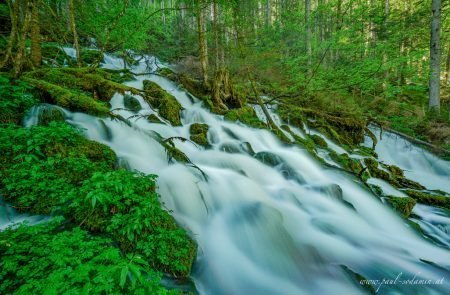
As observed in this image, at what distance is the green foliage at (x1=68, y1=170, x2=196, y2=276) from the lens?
99.9 inches

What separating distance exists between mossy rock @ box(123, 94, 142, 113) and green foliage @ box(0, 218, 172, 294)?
17.7 feet

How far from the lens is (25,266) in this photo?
181 centimetres

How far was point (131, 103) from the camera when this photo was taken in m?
7.29

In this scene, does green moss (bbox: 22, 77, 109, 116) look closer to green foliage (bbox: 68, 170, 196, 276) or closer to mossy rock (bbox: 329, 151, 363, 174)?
green foliage (bbox: 68, 170, 196, 276)

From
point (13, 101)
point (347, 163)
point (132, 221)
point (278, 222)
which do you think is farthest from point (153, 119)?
point (347, 163)

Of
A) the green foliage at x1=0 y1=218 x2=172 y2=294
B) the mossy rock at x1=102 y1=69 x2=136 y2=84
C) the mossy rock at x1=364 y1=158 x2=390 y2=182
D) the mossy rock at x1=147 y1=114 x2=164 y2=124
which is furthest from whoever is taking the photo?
the mossy rock at x1=102 y1=69 x2=136 y2=84

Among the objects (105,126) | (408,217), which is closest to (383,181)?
(408,217)

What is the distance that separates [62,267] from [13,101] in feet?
12.0

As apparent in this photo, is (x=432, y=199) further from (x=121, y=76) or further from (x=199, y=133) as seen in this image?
(x=121, y=76)

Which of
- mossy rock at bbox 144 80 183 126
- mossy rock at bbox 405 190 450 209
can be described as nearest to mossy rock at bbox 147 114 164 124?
mossy rock at bbox 144 80 183 126

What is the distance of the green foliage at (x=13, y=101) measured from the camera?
390cm

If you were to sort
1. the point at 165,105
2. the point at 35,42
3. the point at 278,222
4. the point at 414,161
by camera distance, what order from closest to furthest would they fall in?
the point at 278,222, the point at 35,42, the point at 165,105, the point at 414,161

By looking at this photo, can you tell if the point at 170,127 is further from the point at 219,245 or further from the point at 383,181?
the point at 383,181

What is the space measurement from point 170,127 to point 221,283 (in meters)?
4.50
